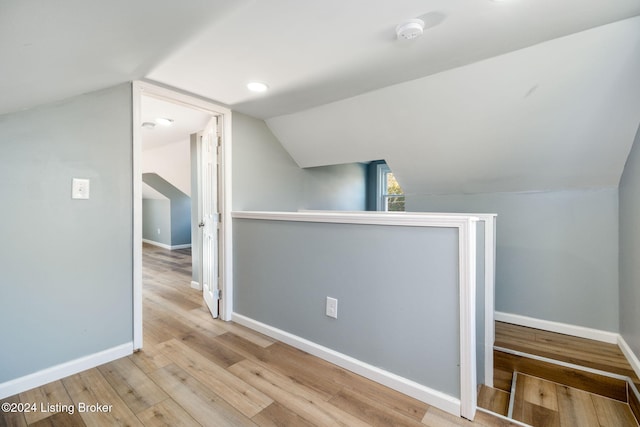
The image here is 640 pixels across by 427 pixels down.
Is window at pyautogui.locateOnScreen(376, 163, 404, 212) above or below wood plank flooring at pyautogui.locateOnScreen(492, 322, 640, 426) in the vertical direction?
above

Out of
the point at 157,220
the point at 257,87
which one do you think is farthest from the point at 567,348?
the point at 157,220

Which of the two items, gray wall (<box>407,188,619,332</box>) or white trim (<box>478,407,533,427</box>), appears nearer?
white trim (<box>478,407,533,427</box>)

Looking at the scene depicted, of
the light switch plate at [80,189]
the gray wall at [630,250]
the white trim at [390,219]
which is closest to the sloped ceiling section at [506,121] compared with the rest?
the gray wall at [630,250]

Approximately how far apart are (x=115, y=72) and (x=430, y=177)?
102 inches

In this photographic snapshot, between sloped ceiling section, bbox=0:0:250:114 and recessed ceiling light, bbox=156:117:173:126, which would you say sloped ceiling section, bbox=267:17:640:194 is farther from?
sloped ceiling section, bbox=0:0:250:114

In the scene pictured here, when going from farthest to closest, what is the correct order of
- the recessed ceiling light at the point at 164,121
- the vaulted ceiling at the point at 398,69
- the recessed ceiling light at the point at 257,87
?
the recessed ceiling light at the point at 164,121 → the recessed ceiling light at the point at 257,87 → the vaulted ceiling at the point at 398,69

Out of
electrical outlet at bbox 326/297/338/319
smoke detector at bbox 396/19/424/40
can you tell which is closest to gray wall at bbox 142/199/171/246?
electrical outlet at bbox 326/297/338/319

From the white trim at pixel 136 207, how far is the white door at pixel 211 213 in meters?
0.73

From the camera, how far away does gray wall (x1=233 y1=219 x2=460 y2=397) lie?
1577 mm

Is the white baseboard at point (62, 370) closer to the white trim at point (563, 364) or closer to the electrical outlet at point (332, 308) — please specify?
the electrical outlet at point (332, 308)

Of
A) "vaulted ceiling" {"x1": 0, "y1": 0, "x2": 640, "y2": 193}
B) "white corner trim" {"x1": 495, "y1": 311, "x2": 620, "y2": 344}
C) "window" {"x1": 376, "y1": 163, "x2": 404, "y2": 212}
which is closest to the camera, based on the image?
"vaulted ceiling" {"x1": 0, "y1": 0, "x2": 640, "y2": 193}

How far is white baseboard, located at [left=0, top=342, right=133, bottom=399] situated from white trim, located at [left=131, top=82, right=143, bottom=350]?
116mm

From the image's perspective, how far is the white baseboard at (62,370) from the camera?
165cm

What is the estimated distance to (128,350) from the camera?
6.90 ft
